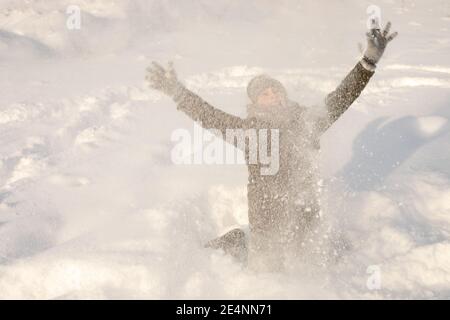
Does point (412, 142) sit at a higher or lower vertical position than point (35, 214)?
higher

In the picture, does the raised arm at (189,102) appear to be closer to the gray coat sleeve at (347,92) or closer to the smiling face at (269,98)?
the smiling face at (269,98)

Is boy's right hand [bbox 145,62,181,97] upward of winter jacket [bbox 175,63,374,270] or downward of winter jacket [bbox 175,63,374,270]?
upward

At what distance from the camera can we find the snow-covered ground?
2938 mm

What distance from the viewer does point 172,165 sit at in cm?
450

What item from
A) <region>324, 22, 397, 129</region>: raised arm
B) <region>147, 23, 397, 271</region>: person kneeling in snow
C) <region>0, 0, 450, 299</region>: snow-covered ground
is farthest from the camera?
<region>0, 0, 450, 299</region>: snow-covered ground

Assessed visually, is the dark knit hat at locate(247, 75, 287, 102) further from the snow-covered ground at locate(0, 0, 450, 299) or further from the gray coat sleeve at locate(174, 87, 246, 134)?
the snow-covered ground at locate(0, 0, 450, 299)

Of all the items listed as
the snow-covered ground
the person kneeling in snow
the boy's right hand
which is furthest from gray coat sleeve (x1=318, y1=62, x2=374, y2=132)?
the snow-covered ground

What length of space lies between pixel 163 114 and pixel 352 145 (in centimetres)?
245

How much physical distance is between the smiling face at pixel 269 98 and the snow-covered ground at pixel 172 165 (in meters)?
1.21

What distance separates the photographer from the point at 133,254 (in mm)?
3047

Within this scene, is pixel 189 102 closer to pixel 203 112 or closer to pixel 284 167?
pixel 203 112
